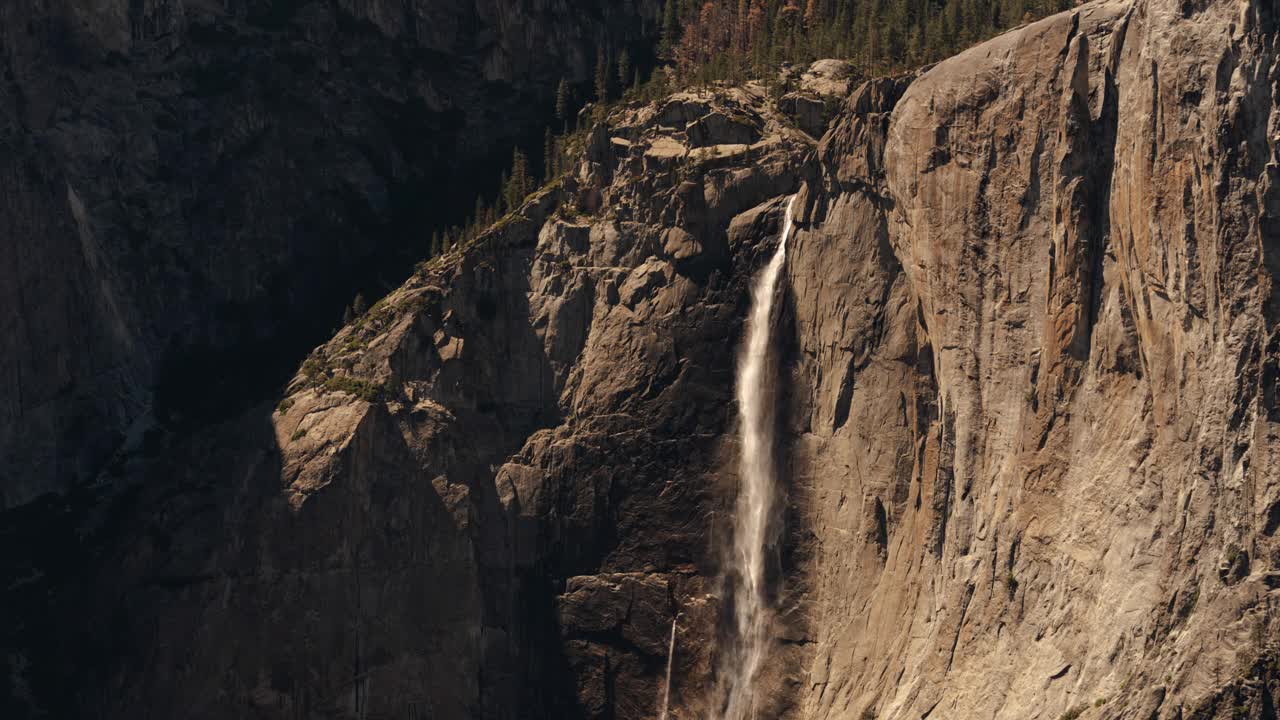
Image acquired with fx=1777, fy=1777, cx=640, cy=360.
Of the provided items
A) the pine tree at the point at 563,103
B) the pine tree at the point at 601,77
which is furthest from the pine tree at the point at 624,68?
the pine tree at the point at 563,103

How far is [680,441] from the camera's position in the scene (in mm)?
89875

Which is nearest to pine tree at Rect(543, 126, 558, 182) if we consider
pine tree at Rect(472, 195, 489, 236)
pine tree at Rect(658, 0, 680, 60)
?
pine tree at Rect(472, 195, 489, 236)

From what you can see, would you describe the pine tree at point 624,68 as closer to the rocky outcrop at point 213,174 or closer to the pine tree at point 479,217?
the rocky outcrop at point 213,174

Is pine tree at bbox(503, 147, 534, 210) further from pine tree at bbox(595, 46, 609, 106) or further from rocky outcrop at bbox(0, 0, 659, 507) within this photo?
pine tree at bbox(595, 46, 609, 106)

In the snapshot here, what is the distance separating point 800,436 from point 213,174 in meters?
40.7

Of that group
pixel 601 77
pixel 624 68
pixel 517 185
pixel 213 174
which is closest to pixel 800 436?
pixel 517 185

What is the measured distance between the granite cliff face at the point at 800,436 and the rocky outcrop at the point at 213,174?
675cm

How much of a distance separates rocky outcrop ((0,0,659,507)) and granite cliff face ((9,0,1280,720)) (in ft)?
22.2

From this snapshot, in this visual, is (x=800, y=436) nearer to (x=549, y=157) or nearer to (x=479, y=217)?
(x=479, y=217)

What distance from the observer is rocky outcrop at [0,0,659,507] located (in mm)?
97188

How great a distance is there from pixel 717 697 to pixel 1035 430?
2470 centimetres

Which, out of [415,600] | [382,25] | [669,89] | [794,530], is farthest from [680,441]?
[382,25]

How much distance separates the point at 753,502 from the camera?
3469 inches

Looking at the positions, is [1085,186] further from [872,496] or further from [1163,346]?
[872,496]
